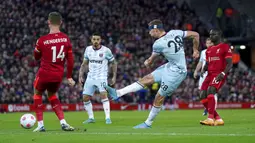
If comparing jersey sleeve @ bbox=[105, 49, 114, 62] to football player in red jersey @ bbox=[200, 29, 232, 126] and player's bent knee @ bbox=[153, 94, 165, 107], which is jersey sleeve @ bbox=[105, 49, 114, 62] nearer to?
football player in red jersey @ bbox=[200, 29, 232, 126]

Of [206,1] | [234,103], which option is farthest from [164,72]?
[206,1]

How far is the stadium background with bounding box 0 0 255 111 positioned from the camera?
33.1 metres

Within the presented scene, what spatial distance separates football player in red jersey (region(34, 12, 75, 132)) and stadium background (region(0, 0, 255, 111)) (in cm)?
1848

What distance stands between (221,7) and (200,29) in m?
3.38

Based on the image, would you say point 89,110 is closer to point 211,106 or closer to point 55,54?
point 211,106

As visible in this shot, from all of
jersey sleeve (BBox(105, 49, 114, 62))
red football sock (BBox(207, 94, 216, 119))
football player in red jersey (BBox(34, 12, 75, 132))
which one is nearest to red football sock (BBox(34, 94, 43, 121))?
football player in red jersey (BBox(34, 12, 75, 132))

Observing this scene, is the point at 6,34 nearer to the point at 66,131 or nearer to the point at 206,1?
the point at 206,1

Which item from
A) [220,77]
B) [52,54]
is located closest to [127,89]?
[52,54]

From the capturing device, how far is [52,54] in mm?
13242

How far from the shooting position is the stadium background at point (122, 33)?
33.1 meters

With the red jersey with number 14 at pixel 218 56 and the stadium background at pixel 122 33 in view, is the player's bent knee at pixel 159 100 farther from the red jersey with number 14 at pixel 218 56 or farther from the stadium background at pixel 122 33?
the stadium background at pixel 122 33

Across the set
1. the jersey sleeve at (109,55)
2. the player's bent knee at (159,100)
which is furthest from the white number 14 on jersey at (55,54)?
the jersey sleeve at (109,55)

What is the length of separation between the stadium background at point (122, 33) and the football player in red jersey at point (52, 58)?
18483 millimetres

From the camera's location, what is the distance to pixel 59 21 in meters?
13.1
